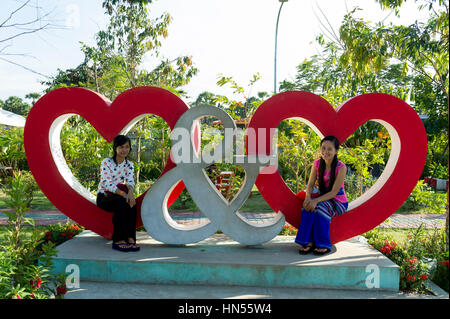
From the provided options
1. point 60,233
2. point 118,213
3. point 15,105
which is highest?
point 15,105

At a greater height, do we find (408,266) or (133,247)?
(133,247)

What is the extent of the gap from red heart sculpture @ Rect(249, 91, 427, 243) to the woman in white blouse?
172 centimetres

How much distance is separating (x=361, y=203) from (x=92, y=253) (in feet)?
11.9

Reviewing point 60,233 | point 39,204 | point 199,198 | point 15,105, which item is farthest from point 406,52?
point 15,105

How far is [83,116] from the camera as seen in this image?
4.97 metres

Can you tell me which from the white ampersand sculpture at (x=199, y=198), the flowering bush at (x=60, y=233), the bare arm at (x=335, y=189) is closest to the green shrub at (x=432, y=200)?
the bare arm at (x=335, y=189)

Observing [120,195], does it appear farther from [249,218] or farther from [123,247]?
[249,218]

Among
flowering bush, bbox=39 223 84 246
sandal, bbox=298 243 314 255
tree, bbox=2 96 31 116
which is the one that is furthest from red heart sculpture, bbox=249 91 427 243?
tree, bbox=2 96 31 116

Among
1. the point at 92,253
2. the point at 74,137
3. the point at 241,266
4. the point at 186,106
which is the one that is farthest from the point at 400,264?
the point at 74,137

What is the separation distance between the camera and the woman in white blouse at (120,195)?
15.1 ft

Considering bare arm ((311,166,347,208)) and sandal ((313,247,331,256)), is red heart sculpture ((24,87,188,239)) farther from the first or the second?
sandal ((313,247,331,256))

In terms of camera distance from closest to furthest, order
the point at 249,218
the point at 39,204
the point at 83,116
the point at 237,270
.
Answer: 1. the point at 237,270
2. the point at 83,116
3. the point at 249,218
4. the point at 39,204

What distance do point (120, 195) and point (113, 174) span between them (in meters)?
0.30

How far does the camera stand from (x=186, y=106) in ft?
16.1
